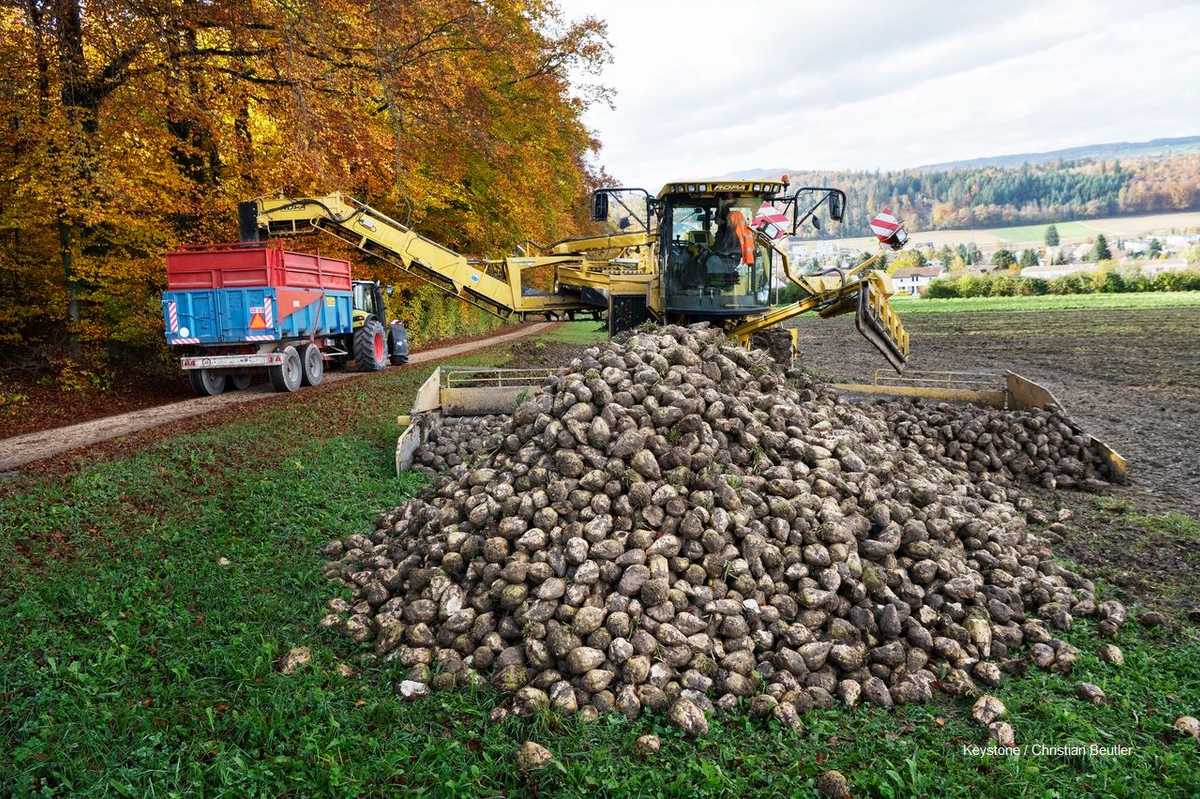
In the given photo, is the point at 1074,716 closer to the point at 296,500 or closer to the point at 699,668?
the point at 699,668

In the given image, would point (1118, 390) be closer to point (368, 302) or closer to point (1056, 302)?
point (368, 302)

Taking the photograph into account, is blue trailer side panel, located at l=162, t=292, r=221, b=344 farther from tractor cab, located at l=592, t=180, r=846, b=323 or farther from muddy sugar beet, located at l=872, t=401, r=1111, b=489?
muddy sugar beet, located at l=872, t=401, r=1111, b=489

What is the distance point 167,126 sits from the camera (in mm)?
13711

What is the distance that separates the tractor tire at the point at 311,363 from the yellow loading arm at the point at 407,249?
2.59 metres

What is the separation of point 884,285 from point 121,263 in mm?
13932

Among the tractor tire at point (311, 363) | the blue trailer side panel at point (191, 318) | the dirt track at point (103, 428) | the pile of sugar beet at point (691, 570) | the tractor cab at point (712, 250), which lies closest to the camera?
the pile of sugar beet at point (691, 570)

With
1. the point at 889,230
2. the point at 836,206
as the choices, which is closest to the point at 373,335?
the point at 836,206

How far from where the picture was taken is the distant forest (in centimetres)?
13675

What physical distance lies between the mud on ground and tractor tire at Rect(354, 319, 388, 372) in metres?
10.8

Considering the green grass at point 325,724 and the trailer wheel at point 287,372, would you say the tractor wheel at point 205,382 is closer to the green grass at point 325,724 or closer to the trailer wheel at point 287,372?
the trailer wheel at point 287,372

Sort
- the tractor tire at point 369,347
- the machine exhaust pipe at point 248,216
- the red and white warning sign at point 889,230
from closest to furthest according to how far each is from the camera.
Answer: the red and white warning sign at point 889,230, the machine exhaust pipe at point 248,216, the tractor tire at point 369,347

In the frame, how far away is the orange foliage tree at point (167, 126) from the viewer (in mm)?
11688

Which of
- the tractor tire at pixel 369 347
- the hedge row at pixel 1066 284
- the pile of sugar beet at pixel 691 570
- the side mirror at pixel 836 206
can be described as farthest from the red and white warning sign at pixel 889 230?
the hedge row at pixel 1066 284

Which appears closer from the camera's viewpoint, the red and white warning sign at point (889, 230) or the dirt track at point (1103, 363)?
the dirt track at point (1103, 363)
